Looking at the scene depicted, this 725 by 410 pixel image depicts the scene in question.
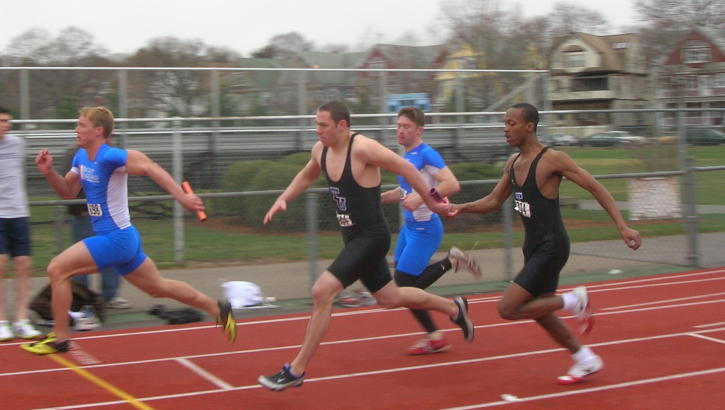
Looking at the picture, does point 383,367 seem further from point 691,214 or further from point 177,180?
point 177,180

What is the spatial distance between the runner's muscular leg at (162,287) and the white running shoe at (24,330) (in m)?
1.64

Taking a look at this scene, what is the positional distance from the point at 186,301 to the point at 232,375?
737mm

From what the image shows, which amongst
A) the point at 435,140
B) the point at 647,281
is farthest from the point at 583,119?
the point at 647,281

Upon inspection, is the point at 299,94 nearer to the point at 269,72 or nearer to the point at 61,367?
the point at 269,72

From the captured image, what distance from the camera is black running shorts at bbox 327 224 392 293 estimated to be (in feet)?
Answer: 20.1

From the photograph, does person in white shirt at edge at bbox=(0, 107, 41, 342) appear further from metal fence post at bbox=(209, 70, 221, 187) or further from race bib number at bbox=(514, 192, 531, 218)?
metal fence post at bbox=(209, 70, 221, 187)

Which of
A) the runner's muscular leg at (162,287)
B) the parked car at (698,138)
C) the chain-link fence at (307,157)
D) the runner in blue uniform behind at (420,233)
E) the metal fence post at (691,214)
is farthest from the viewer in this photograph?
the parked car at (698,138)

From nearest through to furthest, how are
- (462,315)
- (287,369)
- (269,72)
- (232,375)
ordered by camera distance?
1. (287,369)
2. (232,375)
3. (462,315)
4. (269,72)

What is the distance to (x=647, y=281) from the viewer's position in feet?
37.8

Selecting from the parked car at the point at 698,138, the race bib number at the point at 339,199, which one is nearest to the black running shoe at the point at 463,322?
the race bib number at the point at 339,199

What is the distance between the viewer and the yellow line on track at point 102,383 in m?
5.92

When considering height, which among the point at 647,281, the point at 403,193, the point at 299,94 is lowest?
the point at 647,281

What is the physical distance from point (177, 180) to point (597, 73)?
58.3 m

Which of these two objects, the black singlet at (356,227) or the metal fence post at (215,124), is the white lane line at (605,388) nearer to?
the black singlet at (356,227)
